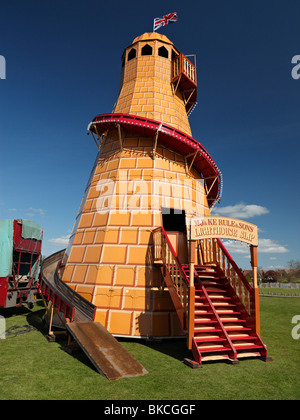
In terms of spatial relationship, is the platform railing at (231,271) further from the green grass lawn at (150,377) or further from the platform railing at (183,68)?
the platform railing at (183,68)

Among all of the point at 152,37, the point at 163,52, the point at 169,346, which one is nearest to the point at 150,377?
the point at 169,346

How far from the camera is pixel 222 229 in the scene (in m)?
7.92

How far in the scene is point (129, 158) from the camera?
1202 centimetres

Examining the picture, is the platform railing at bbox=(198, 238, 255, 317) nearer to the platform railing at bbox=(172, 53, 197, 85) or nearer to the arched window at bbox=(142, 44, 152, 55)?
the platform railing at bbox=(172, 53, 197, 85)

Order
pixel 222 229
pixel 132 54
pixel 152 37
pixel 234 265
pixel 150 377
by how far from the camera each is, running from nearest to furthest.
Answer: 1. pixel 150 377
2. pixel 222 229
3. pixel 234 265
4. pixel 152 37
5. pixel 132 54

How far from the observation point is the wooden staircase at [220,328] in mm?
7141

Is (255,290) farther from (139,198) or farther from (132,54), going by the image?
(132,54)

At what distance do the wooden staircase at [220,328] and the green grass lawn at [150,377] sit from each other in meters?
0.34

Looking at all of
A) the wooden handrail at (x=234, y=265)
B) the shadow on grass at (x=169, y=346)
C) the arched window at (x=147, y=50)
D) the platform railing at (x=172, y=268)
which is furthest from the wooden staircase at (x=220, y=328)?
the arched window at (x=147, y=50)

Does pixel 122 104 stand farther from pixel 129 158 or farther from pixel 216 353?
pixel 216 353

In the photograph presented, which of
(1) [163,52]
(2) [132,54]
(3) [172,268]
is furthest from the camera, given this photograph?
(2) [132,54]

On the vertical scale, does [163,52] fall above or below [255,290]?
above

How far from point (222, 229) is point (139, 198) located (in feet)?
13.9
